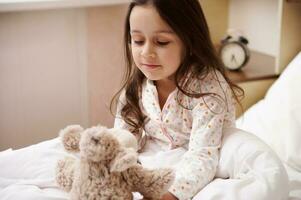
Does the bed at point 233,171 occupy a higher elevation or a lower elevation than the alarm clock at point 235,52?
lower

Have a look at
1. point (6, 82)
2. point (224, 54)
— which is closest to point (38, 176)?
point (6, 82)

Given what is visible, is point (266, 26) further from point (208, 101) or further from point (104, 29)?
point (208, 101)

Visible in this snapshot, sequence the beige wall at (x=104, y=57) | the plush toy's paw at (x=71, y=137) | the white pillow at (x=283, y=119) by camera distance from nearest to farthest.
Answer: the plush toy's paw at (x=71, y=137)
the white pillow at (x=283, y=119)
the beige wall at (x=104, y=57)

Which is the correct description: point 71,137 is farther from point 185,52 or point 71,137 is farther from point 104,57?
point 104,57

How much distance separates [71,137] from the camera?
0.83m

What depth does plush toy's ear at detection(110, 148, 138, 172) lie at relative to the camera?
2.33ft

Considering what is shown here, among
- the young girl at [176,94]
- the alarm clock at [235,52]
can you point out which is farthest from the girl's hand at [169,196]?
the alarm clock at [235,52]

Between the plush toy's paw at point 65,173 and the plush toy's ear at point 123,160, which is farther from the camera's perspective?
the plush toy's paw at point 65,173

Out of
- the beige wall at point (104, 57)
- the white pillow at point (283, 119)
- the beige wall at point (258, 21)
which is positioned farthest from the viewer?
the beige wall at point (258, 21)

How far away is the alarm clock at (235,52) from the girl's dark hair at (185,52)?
708mm

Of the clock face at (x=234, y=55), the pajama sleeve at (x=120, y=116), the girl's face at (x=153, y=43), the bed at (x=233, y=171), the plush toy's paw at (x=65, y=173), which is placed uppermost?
the girl's face at (x=153, y=43)

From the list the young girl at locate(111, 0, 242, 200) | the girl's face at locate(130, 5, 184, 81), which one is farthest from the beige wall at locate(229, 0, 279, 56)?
the girl's face at locate(130, 5, 184, 81)

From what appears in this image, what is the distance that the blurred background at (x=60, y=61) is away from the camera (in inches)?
67.2

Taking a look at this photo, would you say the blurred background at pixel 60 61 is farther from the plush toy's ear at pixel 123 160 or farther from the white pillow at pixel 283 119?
the plush toy's ear at pixel 123 160
